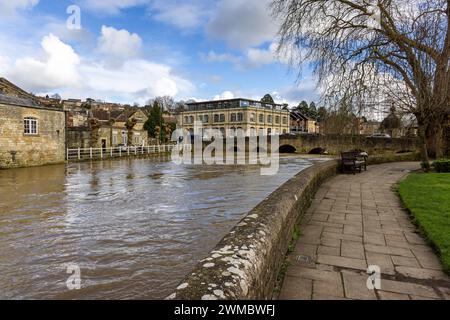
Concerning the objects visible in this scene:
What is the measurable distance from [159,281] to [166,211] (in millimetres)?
4090

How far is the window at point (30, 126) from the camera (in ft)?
69.4

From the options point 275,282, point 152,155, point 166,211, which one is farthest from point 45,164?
point 275,282

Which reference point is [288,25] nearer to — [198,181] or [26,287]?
[198,181]

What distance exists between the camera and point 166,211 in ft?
27.2

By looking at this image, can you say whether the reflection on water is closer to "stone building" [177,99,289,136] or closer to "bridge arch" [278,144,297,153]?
"bridge arch" [278,144,297,153]

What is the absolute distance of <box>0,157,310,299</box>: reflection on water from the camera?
425 centimetres

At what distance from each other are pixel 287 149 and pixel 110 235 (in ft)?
146

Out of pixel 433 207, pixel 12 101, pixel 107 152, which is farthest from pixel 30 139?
pixel 433 207

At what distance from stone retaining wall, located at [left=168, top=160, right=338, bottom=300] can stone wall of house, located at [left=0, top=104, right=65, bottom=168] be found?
2079cm

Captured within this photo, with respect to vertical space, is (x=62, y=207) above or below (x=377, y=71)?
below

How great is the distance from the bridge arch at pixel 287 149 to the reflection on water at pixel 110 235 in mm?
35568

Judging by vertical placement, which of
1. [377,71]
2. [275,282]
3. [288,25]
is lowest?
[275,282]

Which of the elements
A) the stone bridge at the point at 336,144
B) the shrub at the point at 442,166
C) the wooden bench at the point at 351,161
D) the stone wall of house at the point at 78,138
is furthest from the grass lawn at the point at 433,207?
the stone wall of house at the point at 78,138

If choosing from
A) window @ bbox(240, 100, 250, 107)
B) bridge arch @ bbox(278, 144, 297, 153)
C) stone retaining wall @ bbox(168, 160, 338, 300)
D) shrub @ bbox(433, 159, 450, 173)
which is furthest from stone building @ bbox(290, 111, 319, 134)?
stone retaining wall @ bbox(168, 160, 338, 300)
